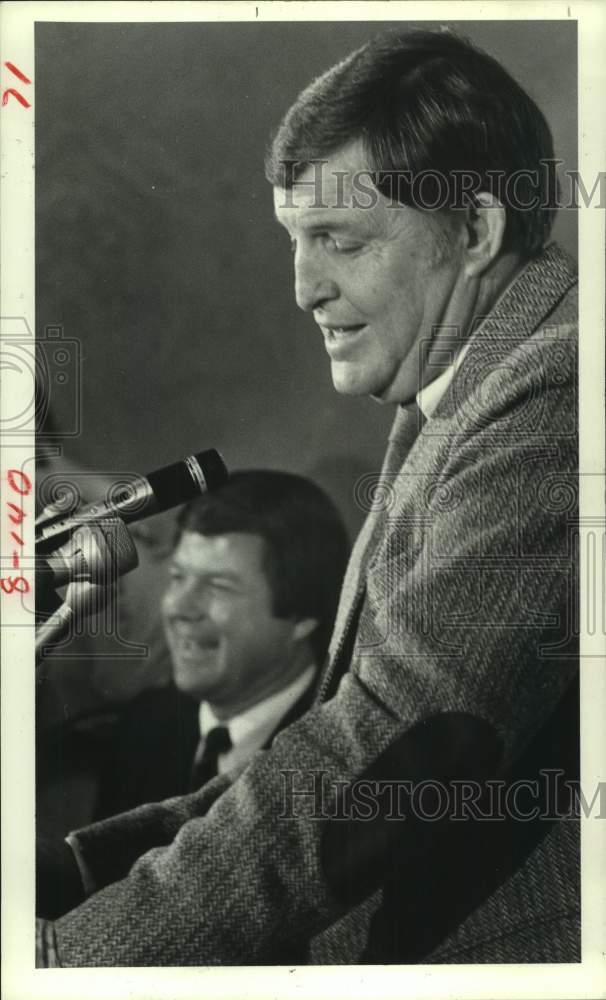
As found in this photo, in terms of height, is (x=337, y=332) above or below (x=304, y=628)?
above

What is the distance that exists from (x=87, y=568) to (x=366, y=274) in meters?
0.80

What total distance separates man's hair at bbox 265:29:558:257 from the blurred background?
0.04 meters

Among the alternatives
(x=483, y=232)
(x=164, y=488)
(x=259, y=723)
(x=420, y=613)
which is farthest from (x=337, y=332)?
(x=259, y=723)

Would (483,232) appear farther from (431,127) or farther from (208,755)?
(208,755)

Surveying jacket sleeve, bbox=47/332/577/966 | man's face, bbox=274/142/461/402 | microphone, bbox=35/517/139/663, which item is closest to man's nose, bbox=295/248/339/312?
man's face, bbox=274/142/461/402

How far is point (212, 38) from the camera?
1.96 metres

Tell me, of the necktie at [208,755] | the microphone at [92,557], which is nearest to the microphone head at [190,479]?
the microphone at [92,557]

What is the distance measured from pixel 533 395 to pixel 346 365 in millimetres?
370

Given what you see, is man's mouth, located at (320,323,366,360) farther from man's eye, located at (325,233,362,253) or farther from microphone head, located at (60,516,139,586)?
microphone head, located at (60,516,139,586)

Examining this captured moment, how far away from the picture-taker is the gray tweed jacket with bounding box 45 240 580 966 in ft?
6.07

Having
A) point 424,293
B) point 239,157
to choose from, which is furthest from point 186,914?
point 239,157

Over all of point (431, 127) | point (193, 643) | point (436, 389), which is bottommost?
point (193, 643)

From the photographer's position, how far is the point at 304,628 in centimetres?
192

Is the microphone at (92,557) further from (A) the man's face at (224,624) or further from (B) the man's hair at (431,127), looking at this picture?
(B) the man's hair at (431,127)
